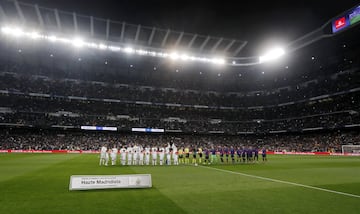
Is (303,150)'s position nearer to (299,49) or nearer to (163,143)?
(299,49)

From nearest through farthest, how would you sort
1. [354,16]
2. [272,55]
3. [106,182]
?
1. [106,182]
2. [354,16]
3. [272,55]

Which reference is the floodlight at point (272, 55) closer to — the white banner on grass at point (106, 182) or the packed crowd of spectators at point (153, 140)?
the packed crowd of spectators at point (153, 140)

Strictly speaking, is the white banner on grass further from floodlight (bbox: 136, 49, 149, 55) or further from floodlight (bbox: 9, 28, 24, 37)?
floodlight (bbox: 136, 49, 149, 55)

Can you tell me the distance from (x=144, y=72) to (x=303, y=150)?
45564 millimetres

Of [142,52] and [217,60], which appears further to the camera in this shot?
[217,60]

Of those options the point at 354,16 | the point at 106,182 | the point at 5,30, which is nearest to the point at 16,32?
the point at 5,30

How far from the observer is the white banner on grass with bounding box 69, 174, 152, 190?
9922mm

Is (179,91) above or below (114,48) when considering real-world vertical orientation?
below

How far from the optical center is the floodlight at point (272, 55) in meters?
61.6

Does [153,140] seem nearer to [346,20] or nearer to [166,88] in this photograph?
[166,88]

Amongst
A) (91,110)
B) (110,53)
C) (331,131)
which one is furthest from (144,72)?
(331,131)

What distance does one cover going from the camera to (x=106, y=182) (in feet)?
33.4

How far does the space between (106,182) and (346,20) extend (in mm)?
48449

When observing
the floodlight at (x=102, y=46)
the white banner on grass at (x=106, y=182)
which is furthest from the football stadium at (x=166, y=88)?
the white banner on grass at (x=106, y=182)
